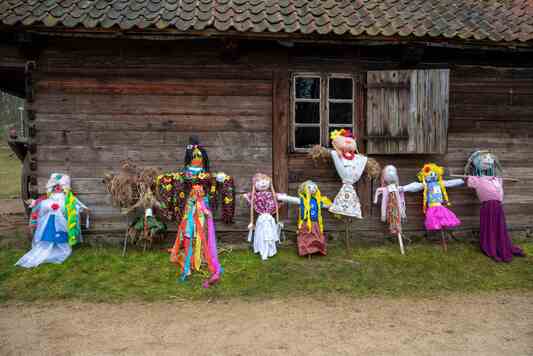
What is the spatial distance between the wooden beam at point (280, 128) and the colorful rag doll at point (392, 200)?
1.47 metres

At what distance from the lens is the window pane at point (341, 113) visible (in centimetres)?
632

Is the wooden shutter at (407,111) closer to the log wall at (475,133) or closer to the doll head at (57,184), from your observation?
the log wall at (475,133)

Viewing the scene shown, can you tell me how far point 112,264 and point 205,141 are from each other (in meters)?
2.19

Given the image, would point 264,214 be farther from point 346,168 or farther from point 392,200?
point 392,200

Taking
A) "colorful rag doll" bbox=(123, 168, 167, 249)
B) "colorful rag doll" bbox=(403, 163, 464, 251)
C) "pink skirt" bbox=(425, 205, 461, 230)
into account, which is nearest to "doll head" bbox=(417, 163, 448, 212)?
"colorful rag doll" bbox=(403, 163, 464, 251)

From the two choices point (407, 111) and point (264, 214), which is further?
point (407, 111)

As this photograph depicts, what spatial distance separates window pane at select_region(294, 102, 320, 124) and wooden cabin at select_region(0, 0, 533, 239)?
0.02 metres

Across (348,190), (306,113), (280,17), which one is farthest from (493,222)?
(280,17)

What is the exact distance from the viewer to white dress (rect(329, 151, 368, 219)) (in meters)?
5.82

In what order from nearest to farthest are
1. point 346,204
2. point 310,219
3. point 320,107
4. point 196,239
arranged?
point 196,239, point 310,219, point 346,204, point 320,107

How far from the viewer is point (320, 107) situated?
20.4 feet

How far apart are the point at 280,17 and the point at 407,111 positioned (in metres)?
2.39

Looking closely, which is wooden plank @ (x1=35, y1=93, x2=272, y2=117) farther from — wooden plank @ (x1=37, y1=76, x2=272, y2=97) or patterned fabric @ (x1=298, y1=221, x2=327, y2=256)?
patterned fabric @ (x1=298, y1=221, x2=327, y2=256)

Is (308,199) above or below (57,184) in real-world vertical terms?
below
